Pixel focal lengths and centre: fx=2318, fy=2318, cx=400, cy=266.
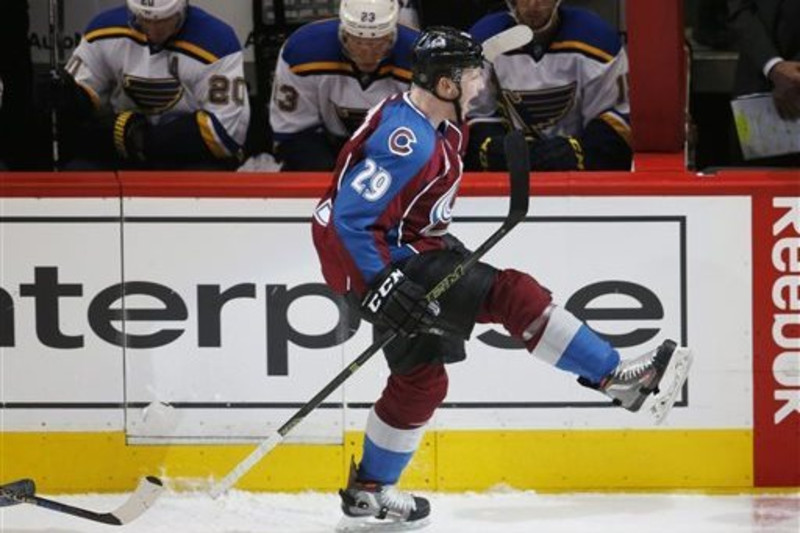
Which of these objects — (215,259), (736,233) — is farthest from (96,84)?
(736,233)

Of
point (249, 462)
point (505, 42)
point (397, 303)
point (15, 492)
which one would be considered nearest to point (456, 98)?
point (505, 42)

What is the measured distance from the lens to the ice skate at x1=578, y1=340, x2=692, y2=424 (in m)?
5.56

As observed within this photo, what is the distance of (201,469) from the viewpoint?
6160mm

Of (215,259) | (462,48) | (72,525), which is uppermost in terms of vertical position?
(462,48)

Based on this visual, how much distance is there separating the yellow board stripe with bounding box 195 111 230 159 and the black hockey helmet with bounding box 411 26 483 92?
115 cm

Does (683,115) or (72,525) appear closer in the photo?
(72,525)

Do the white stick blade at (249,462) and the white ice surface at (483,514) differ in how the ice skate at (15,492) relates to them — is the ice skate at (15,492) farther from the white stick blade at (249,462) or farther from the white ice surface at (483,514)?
the white stick blade at (249,462)

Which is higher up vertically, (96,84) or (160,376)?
(96,84)

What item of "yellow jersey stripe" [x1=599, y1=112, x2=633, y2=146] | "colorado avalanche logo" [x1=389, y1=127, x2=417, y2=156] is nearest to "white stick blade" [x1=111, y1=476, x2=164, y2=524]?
"colorado avalanche logo" [x1=389, y1=127, x2=417, y2=156]

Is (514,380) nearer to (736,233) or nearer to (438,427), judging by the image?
(438,427)

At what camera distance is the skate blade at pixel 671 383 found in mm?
5605

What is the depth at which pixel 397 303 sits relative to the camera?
5.38 metres

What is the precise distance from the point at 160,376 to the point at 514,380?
938mm

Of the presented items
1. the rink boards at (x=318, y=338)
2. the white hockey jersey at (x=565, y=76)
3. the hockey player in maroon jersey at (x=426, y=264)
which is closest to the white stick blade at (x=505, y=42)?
the hockey player in maroon jersey at (x=426, y=264)
